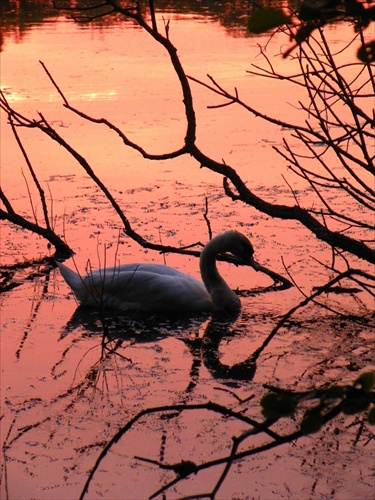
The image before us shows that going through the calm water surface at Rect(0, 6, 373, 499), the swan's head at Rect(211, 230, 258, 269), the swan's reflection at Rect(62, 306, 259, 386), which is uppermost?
the swan's head at Rect(211, 230, 258, 269)

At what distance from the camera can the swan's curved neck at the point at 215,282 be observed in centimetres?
684

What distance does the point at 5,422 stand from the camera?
5.01m

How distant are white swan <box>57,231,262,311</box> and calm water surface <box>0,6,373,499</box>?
0.41ft

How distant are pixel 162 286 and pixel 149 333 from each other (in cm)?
42

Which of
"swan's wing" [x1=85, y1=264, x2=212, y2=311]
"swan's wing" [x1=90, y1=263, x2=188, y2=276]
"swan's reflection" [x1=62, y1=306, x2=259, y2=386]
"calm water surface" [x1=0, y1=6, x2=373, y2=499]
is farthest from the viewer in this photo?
"swan's wing" [x1=90, y1=263, x2=188, y2=276]

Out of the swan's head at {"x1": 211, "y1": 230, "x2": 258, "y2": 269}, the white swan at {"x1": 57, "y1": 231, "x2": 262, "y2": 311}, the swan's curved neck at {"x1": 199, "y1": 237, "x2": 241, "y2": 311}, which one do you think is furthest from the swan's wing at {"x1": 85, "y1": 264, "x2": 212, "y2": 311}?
the swan's head at {"x1": 211, "y1": 230, "x2": 258, "y2": 269}

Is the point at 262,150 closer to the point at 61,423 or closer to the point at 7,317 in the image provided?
the point at 7,317

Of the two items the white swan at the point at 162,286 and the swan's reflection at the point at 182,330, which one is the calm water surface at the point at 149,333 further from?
the white swan at the point at 162,286

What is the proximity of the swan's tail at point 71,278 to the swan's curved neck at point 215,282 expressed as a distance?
0.84 meters

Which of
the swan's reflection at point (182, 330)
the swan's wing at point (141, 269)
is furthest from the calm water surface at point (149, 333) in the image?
the swan's wing at point (141, 269)

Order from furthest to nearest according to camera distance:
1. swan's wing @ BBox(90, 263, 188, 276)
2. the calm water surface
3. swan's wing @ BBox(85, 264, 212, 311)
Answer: swan's wing @ BBox(90, 263, 188, 276)
swan's wing @ BBox(85, 264, 212, 311)
the calm water surface

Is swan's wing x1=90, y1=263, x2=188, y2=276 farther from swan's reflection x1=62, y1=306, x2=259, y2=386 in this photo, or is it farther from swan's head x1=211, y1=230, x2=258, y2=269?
swan's head x1=211, y1=230, x2=258, y2=269

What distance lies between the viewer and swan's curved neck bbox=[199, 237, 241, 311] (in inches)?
269

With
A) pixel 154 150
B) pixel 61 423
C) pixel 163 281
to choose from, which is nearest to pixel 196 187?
pixel 154 150
